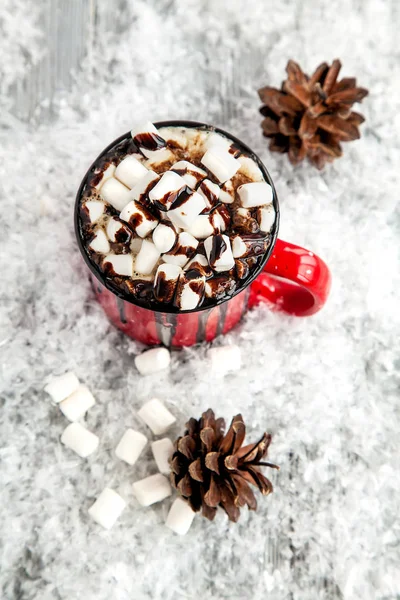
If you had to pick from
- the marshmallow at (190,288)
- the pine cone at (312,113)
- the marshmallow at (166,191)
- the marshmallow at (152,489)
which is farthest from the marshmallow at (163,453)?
the pine cone at (312,113)

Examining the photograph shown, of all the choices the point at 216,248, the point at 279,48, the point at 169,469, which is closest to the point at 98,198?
the point at 216,248

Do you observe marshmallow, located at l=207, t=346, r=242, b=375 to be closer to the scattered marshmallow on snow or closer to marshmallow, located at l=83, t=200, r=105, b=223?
the scattered marshmallow on snow

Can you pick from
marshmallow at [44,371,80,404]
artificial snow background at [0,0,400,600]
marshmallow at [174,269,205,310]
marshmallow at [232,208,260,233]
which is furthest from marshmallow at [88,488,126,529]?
marshmallow at [232,208,260,233]

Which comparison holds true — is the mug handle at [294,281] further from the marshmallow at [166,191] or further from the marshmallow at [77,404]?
the marshmallow at [77,404]

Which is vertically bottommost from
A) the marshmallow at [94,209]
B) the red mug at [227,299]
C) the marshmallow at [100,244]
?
the red mug at [227,299]

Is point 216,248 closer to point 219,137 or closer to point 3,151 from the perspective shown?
point 219,137

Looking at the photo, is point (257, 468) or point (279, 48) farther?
point (279, 48)

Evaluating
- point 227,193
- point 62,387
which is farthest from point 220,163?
point 62,387
